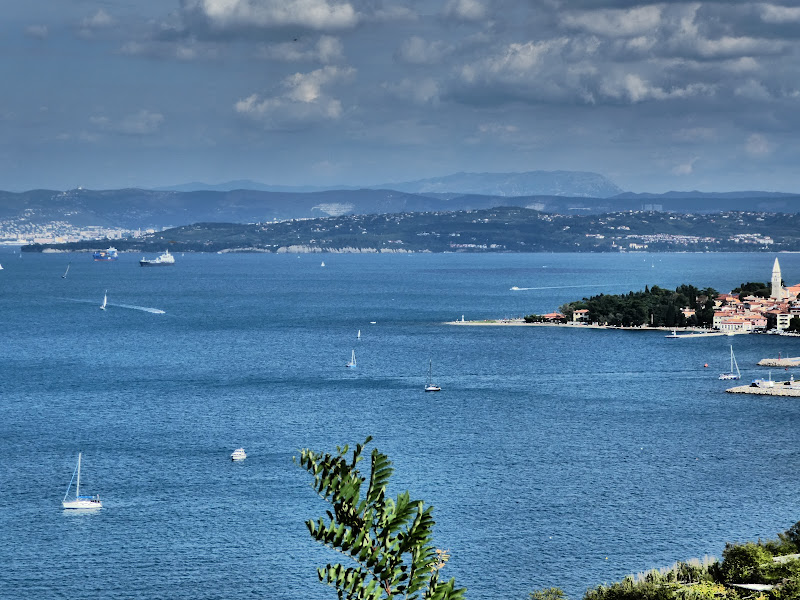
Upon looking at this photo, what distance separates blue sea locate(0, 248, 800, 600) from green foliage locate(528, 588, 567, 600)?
1.43 meters

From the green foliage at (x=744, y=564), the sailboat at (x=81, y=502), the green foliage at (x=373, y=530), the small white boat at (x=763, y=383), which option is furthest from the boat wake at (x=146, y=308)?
the green foliage at (x=373, y=530)

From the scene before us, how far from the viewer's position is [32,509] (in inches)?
1604

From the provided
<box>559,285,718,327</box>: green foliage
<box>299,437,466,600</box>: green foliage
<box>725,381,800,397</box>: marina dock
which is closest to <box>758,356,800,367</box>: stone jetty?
<box>725,381,800,397</box>: marina dock

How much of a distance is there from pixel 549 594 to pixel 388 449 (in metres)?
21.6

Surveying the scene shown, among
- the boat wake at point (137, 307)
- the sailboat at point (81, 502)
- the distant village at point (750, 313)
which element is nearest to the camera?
the sailboat at point (81, 502)

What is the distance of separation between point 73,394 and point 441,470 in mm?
30006

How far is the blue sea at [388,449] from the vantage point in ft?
117

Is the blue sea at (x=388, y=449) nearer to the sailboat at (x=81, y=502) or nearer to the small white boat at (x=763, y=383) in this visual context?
the sailboat at (x=81, y=502)

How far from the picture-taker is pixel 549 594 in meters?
30.4

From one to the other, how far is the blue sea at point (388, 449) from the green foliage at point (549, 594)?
1.43m

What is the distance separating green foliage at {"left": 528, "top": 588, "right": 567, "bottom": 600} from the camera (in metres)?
30.1

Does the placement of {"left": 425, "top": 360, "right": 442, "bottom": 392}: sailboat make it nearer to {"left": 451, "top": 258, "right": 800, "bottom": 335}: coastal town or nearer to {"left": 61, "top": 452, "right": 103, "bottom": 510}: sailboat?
{"left": 61, "top": 452, "right": 103, "bottom": 510}: sailboat

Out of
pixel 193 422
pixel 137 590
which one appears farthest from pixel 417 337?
pixel 137 590

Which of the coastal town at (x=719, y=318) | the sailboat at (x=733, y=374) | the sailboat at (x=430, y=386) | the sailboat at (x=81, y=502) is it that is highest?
the coastal town at (x=719, y=318)
